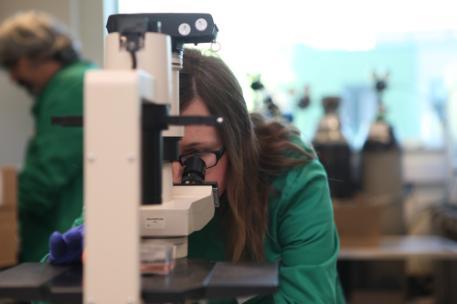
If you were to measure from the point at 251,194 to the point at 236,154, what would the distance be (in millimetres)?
95

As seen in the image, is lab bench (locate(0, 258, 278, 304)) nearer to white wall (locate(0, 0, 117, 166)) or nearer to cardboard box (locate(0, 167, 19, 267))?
cardboard box (locate(0, 167, 19, 267))

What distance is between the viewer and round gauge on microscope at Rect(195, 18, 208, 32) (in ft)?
2.71

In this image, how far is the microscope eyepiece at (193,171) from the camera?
0.90 metres

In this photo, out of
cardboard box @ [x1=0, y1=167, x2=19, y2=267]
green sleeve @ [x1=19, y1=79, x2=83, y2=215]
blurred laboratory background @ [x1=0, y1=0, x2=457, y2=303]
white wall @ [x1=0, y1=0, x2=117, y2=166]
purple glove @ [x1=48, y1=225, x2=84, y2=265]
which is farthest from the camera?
blurred laboratory background @ [x1=0, y1=0, x2=457, y2=303]

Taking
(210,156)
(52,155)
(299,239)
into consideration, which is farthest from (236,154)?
(52,155)

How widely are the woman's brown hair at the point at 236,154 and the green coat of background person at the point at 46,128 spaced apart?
2.35 ft

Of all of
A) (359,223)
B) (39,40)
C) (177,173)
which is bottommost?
(359,223)

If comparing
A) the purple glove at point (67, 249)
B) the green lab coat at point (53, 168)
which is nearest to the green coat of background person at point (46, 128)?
the green lab coat at point (53, 168)

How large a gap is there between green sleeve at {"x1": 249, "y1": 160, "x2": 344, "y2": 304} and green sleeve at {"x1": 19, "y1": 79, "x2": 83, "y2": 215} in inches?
35.8

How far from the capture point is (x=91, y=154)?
0.60m

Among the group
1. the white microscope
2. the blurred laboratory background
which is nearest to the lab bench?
the white microscope

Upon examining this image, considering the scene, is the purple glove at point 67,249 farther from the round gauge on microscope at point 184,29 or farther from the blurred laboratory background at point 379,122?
the blurred laboratory background at point 379,122

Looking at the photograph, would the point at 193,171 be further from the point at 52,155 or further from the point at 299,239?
the point at 52,155

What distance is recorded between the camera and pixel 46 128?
6.29 ft
